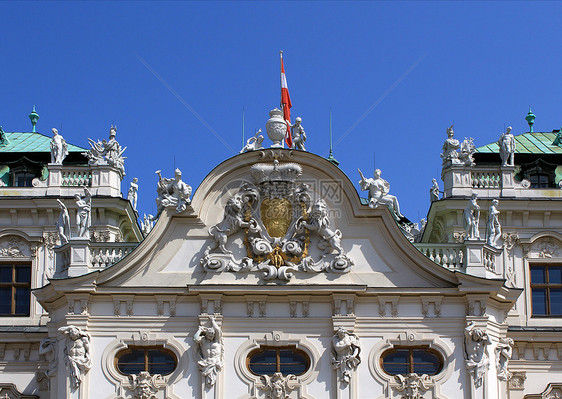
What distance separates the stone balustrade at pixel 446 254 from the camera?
128 ft

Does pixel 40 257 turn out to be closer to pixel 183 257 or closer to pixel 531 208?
pixel 183 257

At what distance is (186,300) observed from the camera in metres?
38.3

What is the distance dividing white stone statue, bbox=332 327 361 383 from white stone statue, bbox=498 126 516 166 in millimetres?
9842

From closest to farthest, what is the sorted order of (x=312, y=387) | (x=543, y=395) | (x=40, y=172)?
(x=312, y=387)
(x=543, y=395)
(x=40, y=172)

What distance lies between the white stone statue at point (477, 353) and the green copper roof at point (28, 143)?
15.7m

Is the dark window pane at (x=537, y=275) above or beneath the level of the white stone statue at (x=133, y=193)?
beneath

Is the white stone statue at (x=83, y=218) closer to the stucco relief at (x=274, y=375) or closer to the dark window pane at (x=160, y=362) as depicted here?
the dark window pane at (x=160, y=362)

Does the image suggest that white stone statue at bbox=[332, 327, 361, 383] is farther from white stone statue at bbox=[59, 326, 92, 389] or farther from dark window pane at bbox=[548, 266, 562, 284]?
dark window pane at bbox=[548, 266, 562, 284]

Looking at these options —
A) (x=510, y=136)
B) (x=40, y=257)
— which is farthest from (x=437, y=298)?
(x=40, y=257)

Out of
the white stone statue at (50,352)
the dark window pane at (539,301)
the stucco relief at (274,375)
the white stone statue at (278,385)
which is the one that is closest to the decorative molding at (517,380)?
the dark window pane at (539,301)

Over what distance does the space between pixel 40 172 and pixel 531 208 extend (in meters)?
16.2

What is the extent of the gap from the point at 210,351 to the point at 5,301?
8.94m

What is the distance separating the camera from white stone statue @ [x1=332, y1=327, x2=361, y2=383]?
37.5 m

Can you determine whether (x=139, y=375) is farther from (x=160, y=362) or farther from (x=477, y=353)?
(x=477, y=353)
